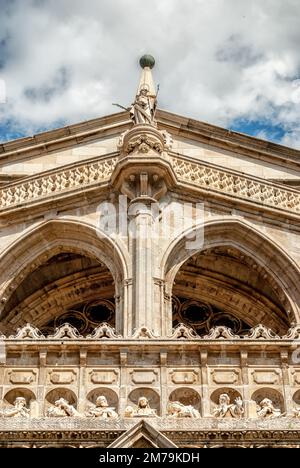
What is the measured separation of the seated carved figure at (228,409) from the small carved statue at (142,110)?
34.2 ft

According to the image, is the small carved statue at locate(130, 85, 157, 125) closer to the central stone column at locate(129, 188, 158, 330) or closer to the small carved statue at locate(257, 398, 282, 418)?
the central stone column at locate(129, 188, 158, 330)

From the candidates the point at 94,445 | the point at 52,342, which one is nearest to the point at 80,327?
the point at 52,342

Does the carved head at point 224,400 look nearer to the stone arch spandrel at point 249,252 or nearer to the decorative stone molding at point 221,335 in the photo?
the decorative stone molding at point 221,335

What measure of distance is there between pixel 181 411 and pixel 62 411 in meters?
1.95

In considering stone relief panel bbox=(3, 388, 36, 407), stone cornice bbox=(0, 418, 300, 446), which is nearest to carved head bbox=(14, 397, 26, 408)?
stone relief panel bbox=(3, 388, 36, 407)

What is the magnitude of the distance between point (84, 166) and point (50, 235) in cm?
194

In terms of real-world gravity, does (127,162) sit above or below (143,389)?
above

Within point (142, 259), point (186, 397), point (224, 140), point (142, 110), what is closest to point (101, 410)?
point (186, 397)

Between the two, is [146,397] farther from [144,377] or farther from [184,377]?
[184,377]

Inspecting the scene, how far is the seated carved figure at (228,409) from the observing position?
18.5 meters

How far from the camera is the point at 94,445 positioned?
17062 millimetres

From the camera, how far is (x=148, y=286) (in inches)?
965

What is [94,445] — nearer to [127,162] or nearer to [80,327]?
[127,162]
